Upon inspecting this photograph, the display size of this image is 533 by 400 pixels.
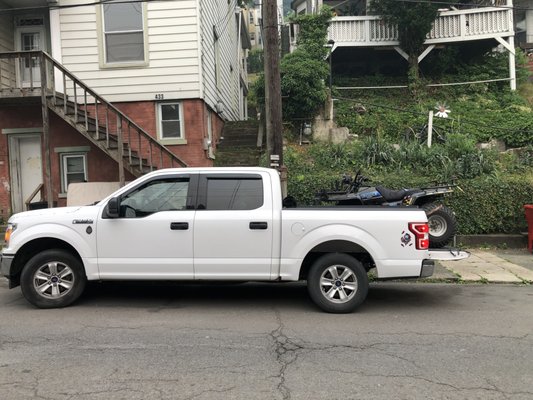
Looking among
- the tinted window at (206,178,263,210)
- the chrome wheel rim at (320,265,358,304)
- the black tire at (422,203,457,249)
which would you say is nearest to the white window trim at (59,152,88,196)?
the tinted window at (206,178,263,210)

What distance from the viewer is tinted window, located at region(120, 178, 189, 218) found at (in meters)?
6.52

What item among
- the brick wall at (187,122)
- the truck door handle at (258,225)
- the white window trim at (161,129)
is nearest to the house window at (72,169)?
the brick wall at (187,122)

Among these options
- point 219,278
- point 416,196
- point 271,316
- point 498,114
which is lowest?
point 271,316

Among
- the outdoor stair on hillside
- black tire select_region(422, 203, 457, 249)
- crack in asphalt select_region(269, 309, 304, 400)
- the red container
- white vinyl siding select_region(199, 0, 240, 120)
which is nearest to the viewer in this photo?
crack in asphalt select_region(269, 309, 304, 400)

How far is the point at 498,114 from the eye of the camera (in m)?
16.7

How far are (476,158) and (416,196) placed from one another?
15.5ft

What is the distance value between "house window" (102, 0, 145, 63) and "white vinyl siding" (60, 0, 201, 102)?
21 cm

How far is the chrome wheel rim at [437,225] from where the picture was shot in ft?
29.3

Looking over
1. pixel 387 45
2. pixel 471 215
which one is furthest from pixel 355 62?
pixel 471 215

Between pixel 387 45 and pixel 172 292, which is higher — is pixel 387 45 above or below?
above

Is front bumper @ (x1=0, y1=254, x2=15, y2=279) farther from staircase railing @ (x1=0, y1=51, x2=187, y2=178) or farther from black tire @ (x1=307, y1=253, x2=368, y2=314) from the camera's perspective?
staircase railing @ (x1=0, y1=51, x2=187, y2=178)

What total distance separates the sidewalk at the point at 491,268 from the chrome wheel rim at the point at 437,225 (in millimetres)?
743

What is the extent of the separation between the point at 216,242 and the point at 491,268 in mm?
5790

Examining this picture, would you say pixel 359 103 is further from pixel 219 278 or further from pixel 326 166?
pixel 219 278
